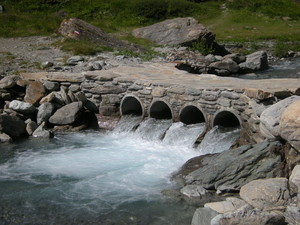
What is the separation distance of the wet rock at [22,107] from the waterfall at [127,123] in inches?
109

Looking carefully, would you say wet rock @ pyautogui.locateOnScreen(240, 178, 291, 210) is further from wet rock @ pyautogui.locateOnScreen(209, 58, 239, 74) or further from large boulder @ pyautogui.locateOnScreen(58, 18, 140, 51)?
large boulder @ pyautogui.locateOnScreen(58, 18, 140, 51)

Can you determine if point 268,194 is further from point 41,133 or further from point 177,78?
point 41,133

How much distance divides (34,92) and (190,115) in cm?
529

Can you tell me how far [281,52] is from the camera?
1002 inches

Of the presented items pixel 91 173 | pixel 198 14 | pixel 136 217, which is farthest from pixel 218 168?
pixel 198 14

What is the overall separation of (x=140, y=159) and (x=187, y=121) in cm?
249

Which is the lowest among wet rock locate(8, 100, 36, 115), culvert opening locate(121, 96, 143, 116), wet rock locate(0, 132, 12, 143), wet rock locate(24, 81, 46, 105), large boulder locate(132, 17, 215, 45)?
wet rock locate(0, 132, 12, 143)

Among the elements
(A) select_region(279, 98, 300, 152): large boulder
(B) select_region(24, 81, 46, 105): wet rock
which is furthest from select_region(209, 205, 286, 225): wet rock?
(B) select_region(24, 81, 46, 105): wet rock

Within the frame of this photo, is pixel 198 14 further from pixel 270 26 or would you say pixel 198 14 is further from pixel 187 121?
pixel 187 121

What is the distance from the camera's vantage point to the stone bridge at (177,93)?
34.4ft

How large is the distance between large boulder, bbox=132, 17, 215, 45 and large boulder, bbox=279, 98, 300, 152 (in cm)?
1580

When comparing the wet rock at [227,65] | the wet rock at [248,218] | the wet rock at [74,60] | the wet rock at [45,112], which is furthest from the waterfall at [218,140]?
the wet rock at [227,65]

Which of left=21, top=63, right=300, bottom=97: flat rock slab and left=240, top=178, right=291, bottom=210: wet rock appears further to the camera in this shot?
left=21, top=63, right=300, bottom=97: flat rock slab

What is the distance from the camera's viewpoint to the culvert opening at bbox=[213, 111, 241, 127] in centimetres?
1162
